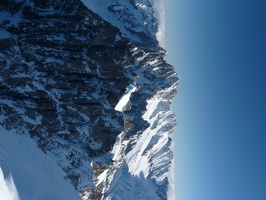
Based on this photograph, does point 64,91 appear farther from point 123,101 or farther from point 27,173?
point 27,173

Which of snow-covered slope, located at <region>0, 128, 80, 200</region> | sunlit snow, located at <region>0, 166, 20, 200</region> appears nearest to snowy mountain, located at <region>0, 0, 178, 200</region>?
snow-covered slope, located at <region>0, 128, 80, 200</region>

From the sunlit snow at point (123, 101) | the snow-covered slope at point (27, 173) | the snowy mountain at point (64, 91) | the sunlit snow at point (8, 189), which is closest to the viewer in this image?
the sunlit snow at point (8, 189)

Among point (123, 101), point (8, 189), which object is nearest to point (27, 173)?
point (8, 189)

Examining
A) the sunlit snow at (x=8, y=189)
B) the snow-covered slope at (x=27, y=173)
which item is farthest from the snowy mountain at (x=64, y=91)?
the sunlit snow at (x=8, y=189)

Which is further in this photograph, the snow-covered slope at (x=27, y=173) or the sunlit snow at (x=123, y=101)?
the sunlit snow at (x=123, y=101)

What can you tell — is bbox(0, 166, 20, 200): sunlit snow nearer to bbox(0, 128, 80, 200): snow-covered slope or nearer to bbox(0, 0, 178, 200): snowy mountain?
bbox(0, 128, 80, 200): snow-covered slope

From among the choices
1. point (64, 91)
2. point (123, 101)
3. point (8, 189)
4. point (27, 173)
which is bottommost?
point (8, 189)

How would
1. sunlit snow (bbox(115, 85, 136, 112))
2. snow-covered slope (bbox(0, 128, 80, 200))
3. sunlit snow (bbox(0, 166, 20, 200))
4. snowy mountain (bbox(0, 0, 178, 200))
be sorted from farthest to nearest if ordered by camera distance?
sunlit snow (bbox(115, 85, 136, 112)), snowy mountain (bbox(0, 0, 178, 200)), snow-covered slope (bbox(0, 128, 80, 200)), sunlit snow (bbox(0, 166, 20, 200))

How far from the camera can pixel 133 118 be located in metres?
85.2

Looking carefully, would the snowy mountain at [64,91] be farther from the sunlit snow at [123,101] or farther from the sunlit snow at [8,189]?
the sunlit snow at [8,189]

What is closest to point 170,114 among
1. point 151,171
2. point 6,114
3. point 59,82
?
point 151,171

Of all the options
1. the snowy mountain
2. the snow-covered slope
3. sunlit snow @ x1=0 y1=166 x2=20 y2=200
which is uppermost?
the snowy mountain

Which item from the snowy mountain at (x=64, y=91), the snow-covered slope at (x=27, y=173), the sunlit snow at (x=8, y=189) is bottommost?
the sunlit snow at (x=8, y=189)

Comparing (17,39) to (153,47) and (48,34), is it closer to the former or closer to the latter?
(48,34)
